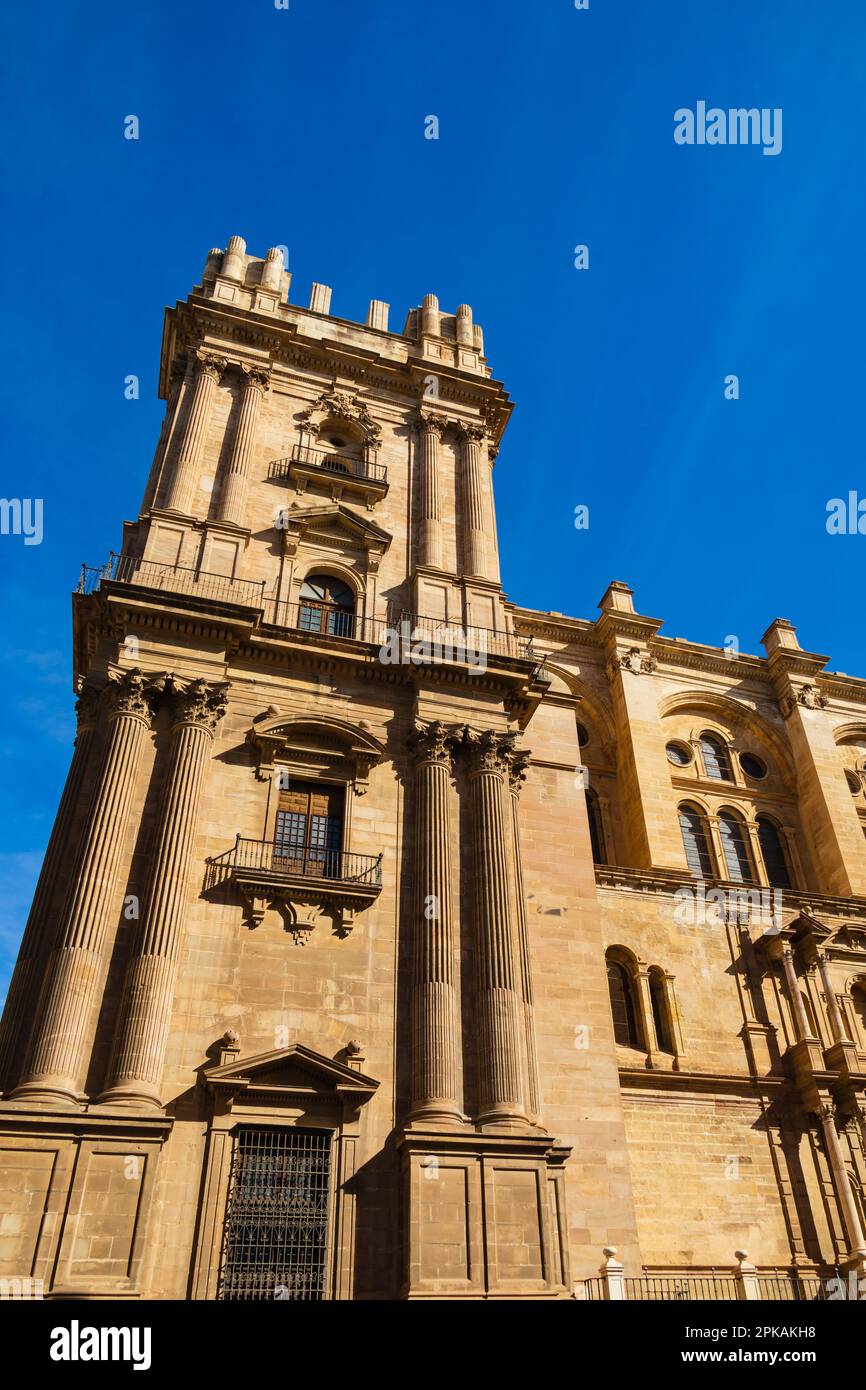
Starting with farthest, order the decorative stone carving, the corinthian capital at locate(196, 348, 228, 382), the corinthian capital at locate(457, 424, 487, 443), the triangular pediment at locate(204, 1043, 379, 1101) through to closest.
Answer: the corinthian capital at locate(457, 424, 487, 443), the decorative stone carving, the corinthian capital at locate(196, 348, 228, 382), the triangular pediment at locate(204, 1043, 379, 1101)

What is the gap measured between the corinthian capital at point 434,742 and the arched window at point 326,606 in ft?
13.0

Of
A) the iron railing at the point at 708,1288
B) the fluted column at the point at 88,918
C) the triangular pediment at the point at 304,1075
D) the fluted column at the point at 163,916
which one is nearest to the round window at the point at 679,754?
the iron railing at the point at 708,1288

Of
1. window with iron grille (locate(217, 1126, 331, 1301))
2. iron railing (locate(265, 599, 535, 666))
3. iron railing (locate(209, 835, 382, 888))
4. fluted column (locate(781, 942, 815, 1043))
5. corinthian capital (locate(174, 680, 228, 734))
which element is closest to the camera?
window with iron grille (locate(217, 1126, 331, 1301))

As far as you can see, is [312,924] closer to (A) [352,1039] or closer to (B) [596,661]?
(A) [352,1039]

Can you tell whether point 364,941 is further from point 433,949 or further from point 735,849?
point 735,849

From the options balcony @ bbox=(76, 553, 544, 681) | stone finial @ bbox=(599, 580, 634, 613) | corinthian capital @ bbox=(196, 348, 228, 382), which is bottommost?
balcony @ bbox=(76, 553, 544, 681)

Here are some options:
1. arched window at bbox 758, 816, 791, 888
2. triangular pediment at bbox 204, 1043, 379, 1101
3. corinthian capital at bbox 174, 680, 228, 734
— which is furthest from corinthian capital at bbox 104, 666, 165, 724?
arched window at bbox 758, 816, 791, 888

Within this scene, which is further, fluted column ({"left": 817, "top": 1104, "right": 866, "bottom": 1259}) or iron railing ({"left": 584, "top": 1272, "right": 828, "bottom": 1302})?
fluted column ({"left": 817, "top": 1104, "right": 866, "bottom": 1259})

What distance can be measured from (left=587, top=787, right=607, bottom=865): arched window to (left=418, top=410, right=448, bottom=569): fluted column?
45.0 feet

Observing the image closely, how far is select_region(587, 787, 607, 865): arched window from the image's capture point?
1512 inches

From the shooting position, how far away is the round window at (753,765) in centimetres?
4297

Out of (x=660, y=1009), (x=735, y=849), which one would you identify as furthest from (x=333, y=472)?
(x=735, y=849)

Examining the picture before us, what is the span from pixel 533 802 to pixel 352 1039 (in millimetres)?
8886

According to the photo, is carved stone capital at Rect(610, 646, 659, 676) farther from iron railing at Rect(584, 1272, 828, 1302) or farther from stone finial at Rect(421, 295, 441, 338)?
iron railing at Rect(584, 1272, 828, 1302)
